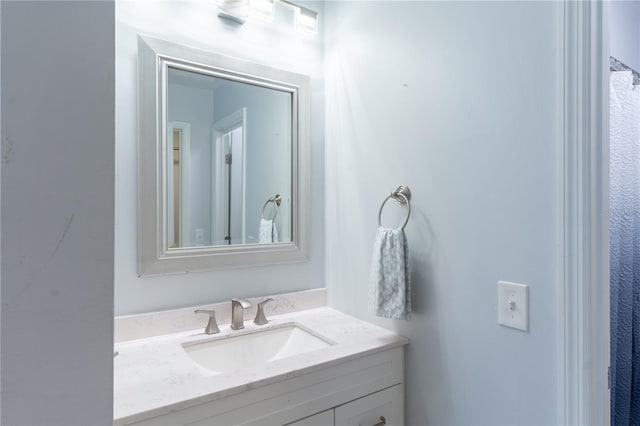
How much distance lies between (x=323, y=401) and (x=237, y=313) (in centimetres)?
48

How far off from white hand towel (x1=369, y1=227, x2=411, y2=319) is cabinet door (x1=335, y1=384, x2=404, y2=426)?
29cm

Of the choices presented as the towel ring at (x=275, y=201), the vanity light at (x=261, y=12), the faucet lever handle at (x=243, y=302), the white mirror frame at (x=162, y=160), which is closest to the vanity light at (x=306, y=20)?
the vanity light at (x=261, y=12)

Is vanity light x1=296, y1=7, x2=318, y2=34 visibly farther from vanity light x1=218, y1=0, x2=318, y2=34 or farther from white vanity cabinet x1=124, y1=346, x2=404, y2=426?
white vanity cabinet x1=124, y1=346, x2=404, y2=426

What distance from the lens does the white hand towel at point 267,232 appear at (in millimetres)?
1543

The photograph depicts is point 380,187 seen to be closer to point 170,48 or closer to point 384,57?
point 384,57

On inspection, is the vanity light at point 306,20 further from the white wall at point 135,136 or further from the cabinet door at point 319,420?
the cabinet door at point 319,420

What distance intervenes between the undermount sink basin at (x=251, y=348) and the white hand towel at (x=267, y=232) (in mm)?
377

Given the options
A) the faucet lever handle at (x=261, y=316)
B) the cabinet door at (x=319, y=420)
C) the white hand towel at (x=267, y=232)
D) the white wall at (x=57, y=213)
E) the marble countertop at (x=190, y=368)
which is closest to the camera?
the white wall at (x=57, y=213)

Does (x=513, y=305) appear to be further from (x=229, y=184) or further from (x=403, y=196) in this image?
(x=229, y=184)

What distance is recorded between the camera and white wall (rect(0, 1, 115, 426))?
299 mm

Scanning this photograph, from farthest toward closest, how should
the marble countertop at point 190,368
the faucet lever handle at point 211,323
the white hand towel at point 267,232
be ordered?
the white hand towel at point 267,232
the faucet lever handle at point 211,323
the marble countertop at point 190,368

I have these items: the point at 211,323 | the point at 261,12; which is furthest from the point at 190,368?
the point at 261,12

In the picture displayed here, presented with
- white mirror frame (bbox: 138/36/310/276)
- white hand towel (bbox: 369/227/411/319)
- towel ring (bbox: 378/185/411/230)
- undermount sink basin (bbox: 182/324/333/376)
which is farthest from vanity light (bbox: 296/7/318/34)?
undermount sink basin (bbox: 182/324/333/376)

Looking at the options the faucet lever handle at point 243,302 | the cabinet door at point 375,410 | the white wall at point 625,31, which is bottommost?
the cabinet door at point 375,410
